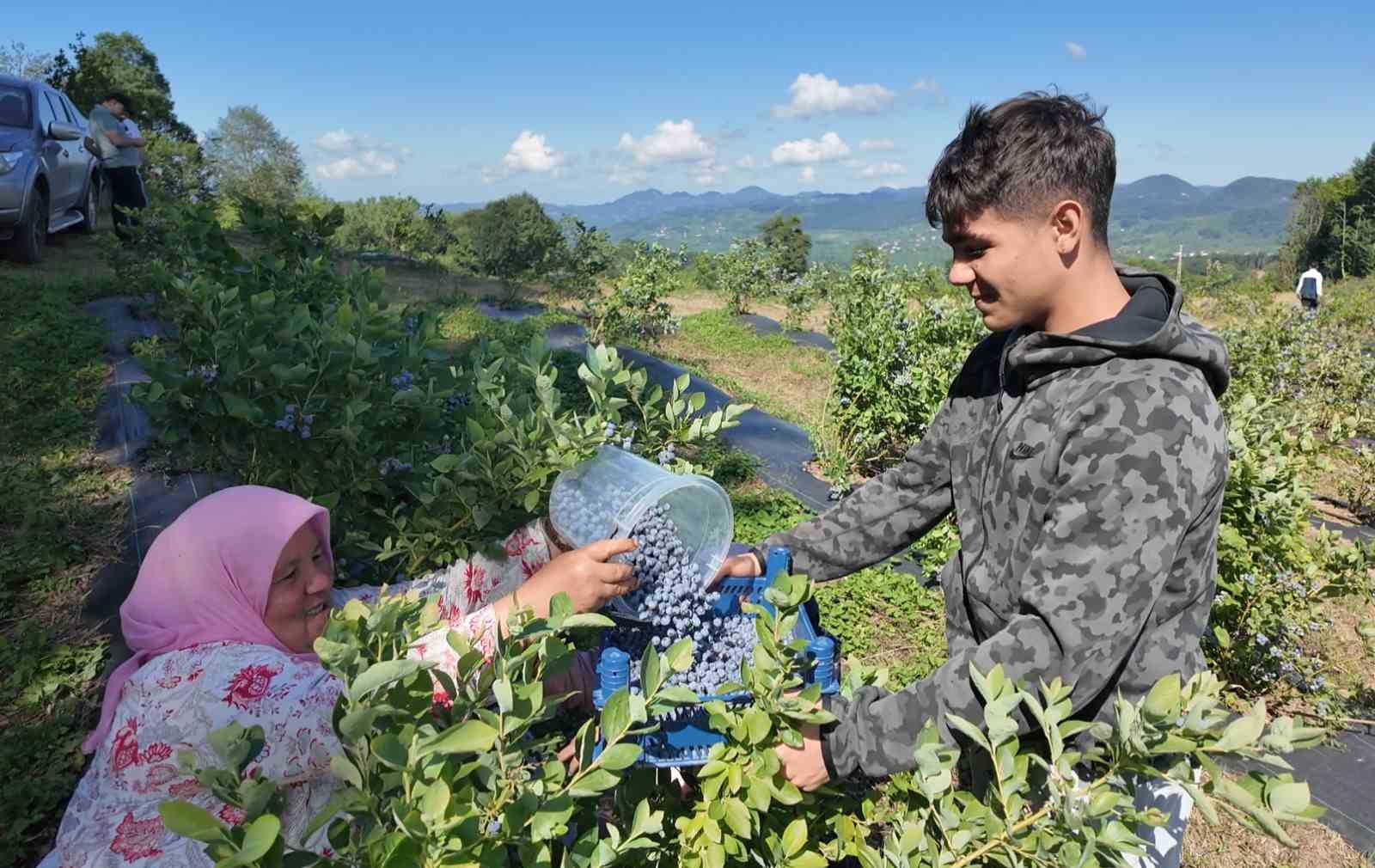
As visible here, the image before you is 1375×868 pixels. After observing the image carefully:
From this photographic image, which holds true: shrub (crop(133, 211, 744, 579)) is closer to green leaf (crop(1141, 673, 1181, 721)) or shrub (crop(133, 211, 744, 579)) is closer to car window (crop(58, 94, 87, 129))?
green leaf (crop(1141, 673, 1181, 721))

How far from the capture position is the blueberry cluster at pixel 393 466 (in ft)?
6.76

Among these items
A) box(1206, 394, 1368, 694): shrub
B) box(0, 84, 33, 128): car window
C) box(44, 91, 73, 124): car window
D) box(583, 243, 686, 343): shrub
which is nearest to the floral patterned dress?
box(1206, 394, 1368, 694): shrub

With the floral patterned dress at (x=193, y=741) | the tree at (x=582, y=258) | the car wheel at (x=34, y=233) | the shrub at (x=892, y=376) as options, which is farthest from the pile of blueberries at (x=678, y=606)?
the tree at (x=582, y=258)

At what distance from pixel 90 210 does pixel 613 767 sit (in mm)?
11224

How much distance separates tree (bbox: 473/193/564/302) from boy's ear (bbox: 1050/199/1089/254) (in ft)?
31.7

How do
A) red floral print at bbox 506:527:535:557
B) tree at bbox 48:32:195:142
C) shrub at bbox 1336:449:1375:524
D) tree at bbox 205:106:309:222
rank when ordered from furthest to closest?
tree at bbox 205:106:309:222, tree at bbox 48:32:195:142, shrub at bbox 1336:449:1375:524, red floral print at bbox 506:527:535:557

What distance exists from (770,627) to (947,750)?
0.27 m

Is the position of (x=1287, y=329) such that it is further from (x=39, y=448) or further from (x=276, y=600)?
(x=39, y=448)

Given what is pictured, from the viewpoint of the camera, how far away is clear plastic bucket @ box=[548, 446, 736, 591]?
1.47 m

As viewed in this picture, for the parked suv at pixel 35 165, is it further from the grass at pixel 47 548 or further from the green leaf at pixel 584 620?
the green leaf at pixel 584 620

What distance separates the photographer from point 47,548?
11.2ft

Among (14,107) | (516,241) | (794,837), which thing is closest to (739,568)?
(794,837)

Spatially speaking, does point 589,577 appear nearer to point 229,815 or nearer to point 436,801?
point 436,801

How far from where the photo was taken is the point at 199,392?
2002mm
